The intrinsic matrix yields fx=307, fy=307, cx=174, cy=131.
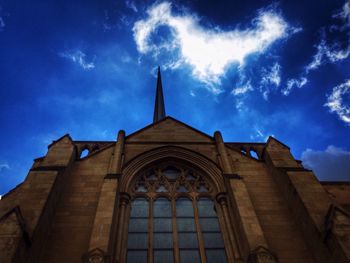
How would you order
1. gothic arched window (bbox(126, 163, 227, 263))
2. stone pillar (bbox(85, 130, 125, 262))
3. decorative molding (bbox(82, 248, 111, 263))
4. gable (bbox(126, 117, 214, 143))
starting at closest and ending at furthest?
decorative molding (bbox(82, 248, 111, 263)), stone pillar (bbox(85, 130, 125, 262)), gothic arched window (bbox(126, 163, 227, 263)), gable (bbox(126, 117, 214, 143))

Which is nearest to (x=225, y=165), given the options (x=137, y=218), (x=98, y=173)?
(x=137, y=218)

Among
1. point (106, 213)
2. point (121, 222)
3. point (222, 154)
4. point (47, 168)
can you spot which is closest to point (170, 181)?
point (222, 154)

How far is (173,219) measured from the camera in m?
8.97

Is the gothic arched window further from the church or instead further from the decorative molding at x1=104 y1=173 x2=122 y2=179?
the decorative molding at x1=104 y1=173 x2=122 y2=179

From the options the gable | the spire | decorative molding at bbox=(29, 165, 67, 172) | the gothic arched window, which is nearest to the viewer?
the gothic arched window

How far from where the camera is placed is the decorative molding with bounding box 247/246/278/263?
692 centimetres

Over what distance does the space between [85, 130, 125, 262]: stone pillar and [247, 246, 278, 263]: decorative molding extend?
3265mm

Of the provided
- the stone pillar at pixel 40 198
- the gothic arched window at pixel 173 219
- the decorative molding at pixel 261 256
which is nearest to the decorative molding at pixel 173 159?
the gothic arched window at pixel 173 219

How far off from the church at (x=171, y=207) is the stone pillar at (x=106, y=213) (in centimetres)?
3

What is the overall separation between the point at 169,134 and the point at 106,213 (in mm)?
5071

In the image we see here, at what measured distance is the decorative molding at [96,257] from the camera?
22.0 ft

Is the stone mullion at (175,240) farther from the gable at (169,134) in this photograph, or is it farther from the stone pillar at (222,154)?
the gable at (169,134)

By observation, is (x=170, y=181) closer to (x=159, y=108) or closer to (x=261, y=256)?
(x=261, y=256)

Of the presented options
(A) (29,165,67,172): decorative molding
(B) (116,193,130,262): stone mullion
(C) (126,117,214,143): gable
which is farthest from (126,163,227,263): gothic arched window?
(A) (29,165,67,172): decorative molding
